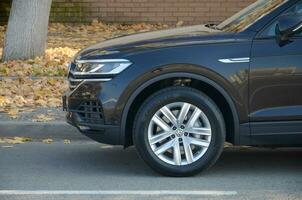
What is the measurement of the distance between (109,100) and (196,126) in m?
0.82

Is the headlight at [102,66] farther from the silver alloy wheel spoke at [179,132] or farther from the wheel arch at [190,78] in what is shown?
the silver alloy wheel spoke at [179,132]

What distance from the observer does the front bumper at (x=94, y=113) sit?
21.4 feet

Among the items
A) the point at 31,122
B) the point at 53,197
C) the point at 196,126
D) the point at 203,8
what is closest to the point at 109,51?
the point at 196,126

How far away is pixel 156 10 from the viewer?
647 inches

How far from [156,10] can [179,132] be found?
10179 mm

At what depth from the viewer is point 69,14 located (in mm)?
16750

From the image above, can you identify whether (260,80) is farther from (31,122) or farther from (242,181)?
(31,122)

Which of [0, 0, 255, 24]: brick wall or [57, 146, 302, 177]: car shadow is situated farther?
[0, 0, 255, 24]: brick wall

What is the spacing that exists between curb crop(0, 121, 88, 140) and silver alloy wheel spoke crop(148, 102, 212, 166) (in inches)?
85.1

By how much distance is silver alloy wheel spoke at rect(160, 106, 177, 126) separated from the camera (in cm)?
650

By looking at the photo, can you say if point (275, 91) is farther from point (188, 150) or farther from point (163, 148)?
point (163, 148)

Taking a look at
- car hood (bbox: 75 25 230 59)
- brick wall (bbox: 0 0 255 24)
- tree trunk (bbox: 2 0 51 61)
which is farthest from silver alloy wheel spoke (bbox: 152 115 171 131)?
brick wall (bbox: 0 0 255 24)

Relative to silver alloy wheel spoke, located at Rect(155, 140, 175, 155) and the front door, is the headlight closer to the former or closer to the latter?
silver alloy wheel spoke, located at Rect(155, 140, 175, 155)

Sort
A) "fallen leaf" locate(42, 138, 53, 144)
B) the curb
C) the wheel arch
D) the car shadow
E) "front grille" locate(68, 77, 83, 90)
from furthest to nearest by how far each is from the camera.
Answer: the curb, "fallen leaf" locate(42, 138, 53, 144), the car shadow, "front grille" locate(68, 77, 83, 90), the wheel arch
